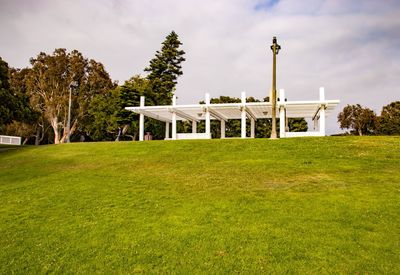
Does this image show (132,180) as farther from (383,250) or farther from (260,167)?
(383,250)

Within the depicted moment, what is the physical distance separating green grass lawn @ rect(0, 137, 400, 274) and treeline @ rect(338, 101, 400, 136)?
4851 centimetres

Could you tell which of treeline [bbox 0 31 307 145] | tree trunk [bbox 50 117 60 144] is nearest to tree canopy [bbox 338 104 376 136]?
treeline [bbox 0 31 307 145]

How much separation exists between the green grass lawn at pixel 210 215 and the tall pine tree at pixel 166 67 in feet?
Answer: 132

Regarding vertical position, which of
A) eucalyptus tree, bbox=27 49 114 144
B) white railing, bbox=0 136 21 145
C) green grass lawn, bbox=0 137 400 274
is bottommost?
green grass lawn, bbox=0 137 400 274

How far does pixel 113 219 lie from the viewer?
403 inches

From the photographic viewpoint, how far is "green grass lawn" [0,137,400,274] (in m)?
7.59

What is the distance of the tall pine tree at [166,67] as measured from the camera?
189 ft

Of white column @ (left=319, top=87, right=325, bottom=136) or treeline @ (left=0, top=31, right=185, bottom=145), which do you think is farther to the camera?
treeline @ (left=0, top=31, right=185, bottom=145)

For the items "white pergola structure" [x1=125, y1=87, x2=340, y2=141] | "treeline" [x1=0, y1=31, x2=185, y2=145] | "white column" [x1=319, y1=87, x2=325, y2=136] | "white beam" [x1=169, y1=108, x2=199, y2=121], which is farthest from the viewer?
"treeline" [x1=0, y1=31, x2=185, y2=145]

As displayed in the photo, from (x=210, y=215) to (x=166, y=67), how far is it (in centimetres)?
5199

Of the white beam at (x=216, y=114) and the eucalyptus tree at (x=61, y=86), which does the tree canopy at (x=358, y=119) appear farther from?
the eucalyptus tree at (x=61, y=86)

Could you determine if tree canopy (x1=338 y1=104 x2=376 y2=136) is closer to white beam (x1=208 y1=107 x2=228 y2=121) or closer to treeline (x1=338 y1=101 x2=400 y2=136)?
treeline (x1=338 y1=101 x2=400 y2=136)

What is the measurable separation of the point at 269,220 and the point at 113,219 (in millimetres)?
4499

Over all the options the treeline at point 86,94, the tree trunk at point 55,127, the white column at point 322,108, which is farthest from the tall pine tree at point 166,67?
the white column at point 322,108
